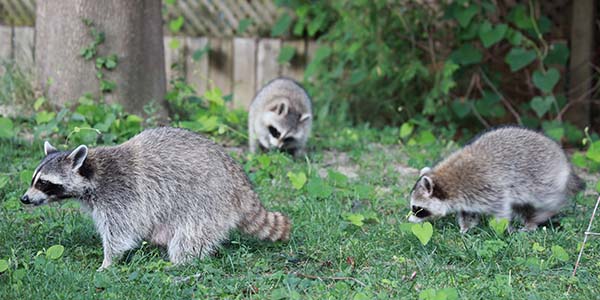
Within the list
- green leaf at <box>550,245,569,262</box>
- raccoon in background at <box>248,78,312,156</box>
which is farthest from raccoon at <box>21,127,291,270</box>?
raccoon in background at <box>248,78,312,156</box>

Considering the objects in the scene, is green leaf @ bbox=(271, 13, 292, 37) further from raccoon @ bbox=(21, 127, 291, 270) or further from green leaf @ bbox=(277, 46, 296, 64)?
raccoon @ bbox=(21, 127, 291, 270)

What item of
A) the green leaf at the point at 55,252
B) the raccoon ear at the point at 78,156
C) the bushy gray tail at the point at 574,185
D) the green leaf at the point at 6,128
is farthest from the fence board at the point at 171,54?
the green leaf at the point at 55,252

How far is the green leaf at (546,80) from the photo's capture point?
27.3ft

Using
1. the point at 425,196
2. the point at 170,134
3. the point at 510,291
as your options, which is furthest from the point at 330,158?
the point at 510,291

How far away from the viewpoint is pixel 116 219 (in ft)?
15.1

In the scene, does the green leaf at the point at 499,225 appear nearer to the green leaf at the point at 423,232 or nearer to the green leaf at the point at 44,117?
the green leaf at the point at 423,232

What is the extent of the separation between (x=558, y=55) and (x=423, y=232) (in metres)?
4.94

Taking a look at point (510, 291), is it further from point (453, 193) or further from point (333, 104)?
point (333, 104)

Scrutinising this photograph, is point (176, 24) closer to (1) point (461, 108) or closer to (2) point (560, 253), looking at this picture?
(1) point (461, 108)

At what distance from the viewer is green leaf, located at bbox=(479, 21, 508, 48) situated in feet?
27.6

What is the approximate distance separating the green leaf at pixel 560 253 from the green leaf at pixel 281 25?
608 cm

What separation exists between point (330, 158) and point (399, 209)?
173 centimetres

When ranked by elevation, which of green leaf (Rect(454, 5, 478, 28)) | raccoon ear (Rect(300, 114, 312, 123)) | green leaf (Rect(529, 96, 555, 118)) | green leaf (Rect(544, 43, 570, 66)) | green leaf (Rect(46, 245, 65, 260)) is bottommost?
raccoon ear (Rect(300, 114, 312, 123))

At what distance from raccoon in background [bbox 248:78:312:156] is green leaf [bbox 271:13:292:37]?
204 cm
